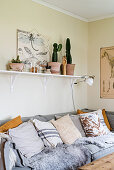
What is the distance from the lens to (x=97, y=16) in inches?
183

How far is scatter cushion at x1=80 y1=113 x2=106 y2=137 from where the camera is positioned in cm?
372

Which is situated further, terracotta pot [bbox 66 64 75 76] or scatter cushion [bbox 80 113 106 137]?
terracotta pot [bbox 66 64 75 76]

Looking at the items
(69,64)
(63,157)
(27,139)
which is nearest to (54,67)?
(69,64)

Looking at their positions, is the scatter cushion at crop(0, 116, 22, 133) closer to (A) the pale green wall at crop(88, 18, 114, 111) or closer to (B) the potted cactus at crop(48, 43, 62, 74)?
(B) the potted cactus at crop(48, 43, 62, 74)

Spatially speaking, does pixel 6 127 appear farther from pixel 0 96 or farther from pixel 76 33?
pixel 76 33

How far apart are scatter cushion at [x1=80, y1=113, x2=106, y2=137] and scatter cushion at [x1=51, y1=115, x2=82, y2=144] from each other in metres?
0.21

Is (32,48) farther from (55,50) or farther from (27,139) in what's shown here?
(27,139)

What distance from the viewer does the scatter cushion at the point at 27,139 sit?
9.16ft

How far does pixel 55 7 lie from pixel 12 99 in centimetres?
171

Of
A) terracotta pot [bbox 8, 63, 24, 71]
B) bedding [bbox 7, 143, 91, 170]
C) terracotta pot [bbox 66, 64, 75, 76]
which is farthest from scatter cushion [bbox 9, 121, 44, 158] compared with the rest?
terracotta pot [bbox 66, 64, 75, 76]

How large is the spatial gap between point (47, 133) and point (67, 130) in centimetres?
38

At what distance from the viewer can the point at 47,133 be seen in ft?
10.5

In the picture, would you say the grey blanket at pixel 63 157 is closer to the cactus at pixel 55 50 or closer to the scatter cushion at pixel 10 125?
the scatter cushion at pixel 10 125

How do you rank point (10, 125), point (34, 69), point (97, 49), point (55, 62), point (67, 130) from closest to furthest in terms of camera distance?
point (10, 125) → point (67, 130) → point (34, 69) → point (55, 62) → point (97, 49)
